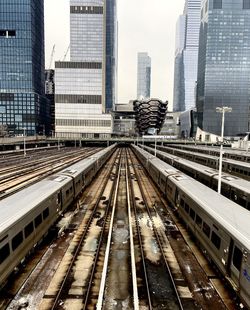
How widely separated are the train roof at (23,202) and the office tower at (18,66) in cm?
15463

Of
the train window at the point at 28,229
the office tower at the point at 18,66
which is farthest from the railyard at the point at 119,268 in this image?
the office tower at the point at 18,66

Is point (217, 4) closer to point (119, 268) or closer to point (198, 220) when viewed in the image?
point (198, 220)

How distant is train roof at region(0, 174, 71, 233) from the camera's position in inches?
402

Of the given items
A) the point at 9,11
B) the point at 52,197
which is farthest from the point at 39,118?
the point at 52,197

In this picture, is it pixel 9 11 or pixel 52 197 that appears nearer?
pixel 52 197

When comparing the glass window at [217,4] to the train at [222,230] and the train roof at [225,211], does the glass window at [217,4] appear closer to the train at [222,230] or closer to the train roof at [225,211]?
the train roof at [225,211]

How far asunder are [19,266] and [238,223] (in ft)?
35.3

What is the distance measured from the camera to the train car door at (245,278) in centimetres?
813

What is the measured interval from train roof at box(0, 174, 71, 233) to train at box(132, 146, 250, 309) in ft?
30.1

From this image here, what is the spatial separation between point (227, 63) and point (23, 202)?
167085 millimetres

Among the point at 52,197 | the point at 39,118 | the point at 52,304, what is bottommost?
the point at 52,304

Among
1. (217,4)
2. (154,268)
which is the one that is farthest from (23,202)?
(217,4)

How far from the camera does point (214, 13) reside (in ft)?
477

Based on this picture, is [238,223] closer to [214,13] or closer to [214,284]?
[214,284]
